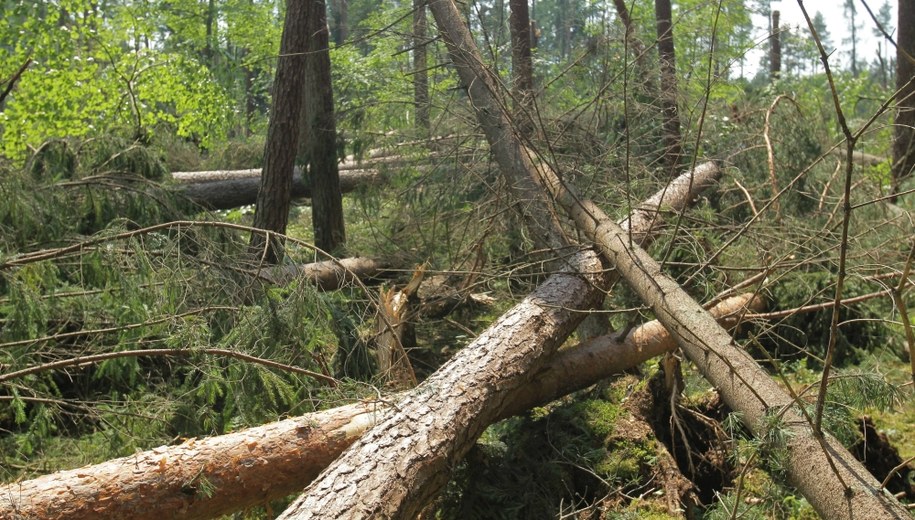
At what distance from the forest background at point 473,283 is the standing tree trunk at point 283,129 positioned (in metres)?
0.08

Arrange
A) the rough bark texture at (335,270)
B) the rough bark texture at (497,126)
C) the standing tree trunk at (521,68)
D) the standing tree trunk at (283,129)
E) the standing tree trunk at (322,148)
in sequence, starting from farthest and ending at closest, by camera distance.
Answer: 1. the standing tree trunk at (322,148)
2. the standing tree trunk at (283,129)
3. the rough bark texture at (335,270)
4. the standing tree trunk at (521,68)
5. the rough bark texture at (497,126)

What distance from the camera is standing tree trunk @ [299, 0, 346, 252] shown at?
8.12m

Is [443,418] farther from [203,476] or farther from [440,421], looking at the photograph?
[203,476]

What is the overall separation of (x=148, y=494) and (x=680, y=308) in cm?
264

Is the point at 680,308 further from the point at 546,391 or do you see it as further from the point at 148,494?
the point at 148,494

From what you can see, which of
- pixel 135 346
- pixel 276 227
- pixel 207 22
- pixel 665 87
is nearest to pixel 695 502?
pixel 135 346

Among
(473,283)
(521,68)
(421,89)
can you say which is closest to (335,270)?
(473,283)

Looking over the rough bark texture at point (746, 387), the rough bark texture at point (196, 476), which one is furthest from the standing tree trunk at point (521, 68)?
the rough bark texture at point (196, 476)

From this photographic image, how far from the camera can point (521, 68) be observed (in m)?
7.15

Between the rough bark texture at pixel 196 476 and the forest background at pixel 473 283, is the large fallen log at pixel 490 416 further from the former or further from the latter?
the rough bark texture at pixel 196 476

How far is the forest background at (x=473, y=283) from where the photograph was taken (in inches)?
158

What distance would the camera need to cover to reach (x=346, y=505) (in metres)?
2.96

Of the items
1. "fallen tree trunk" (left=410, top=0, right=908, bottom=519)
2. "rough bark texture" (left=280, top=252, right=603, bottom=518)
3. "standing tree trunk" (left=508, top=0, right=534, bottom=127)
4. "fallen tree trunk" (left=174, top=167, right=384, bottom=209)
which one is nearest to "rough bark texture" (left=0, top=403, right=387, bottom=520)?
"rough bark texture" (left=280, top=252, right=603, bottom=518)

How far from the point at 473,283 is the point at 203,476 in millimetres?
3206
